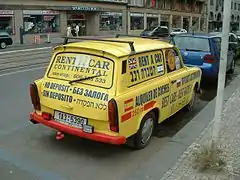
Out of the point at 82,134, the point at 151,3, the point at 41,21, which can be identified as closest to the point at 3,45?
the point at 41,21

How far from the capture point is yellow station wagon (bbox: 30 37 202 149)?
14.9ft

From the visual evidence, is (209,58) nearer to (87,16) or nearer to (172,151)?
(172,151)

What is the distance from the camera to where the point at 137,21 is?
4675 centimetres

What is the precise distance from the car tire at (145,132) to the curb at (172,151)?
11.7 inches

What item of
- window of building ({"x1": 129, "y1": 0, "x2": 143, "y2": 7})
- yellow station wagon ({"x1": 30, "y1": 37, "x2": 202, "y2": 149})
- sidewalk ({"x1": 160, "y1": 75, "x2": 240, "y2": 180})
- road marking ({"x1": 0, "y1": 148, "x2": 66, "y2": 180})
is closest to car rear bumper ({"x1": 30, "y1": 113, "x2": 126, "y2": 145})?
yellow station wagon ({"x1": 30, "y1": 37, "x2": 202, "y2": 149})

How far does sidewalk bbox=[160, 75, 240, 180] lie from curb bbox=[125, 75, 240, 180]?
95 millimetres

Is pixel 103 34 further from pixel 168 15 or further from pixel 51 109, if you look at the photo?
pixel 51 109

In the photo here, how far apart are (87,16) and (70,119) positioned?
36611 millimetres

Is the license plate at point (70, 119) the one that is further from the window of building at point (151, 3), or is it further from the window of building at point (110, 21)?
the window of building at point (151, 3)

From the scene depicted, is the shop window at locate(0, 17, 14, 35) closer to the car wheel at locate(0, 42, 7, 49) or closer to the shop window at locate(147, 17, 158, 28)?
the car wheel at locate(0, 42, 7, 49)

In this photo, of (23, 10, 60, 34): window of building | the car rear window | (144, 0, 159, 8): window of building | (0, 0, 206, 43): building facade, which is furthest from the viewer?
(144, 0, 159, 8): window of building

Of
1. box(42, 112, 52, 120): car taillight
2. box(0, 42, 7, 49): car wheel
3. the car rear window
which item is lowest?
box(42, 112, 52, 120): car taillight

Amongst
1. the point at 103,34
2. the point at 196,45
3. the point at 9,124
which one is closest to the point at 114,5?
the point at 103,34

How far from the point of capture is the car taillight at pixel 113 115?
14.3 feet
